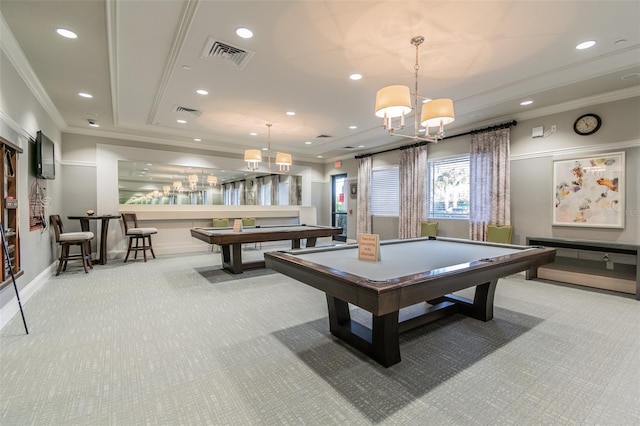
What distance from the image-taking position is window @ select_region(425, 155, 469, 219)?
5754mm

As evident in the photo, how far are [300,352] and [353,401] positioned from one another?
0.67 m

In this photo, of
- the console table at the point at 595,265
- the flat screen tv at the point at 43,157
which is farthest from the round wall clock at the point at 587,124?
the flat screen tv at the point at 43,157

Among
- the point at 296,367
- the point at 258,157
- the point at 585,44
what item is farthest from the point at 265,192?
the point at 585,44

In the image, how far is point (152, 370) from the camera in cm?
200

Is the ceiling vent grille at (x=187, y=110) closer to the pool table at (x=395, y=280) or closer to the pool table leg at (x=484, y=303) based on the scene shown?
the pool table at (x=395, y=280)

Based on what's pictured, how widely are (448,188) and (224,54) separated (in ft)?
16.2

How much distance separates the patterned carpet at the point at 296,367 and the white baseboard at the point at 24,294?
97 millimetres

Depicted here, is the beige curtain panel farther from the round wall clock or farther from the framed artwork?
the round wall clock

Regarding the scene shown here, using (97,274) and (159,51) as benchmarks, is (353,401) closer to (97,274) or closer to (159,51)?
(159,51)

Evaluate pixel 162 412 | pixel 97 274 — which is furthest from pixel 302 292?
pixel 97 274

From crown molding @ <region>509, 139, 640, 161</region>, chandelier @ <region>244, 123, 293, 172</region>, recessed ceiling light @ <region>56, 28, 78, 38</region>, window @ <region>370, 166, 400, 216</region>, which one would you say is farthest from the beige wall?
recessed ceiling light @ <region>56, 28, 78, 38</region>

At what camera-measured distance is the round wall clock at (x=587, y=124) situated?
4.13m

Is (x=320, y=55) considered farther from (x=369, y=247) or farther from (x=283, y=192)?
(x=283, y=192)

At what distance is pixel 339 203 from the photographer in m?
9.35
